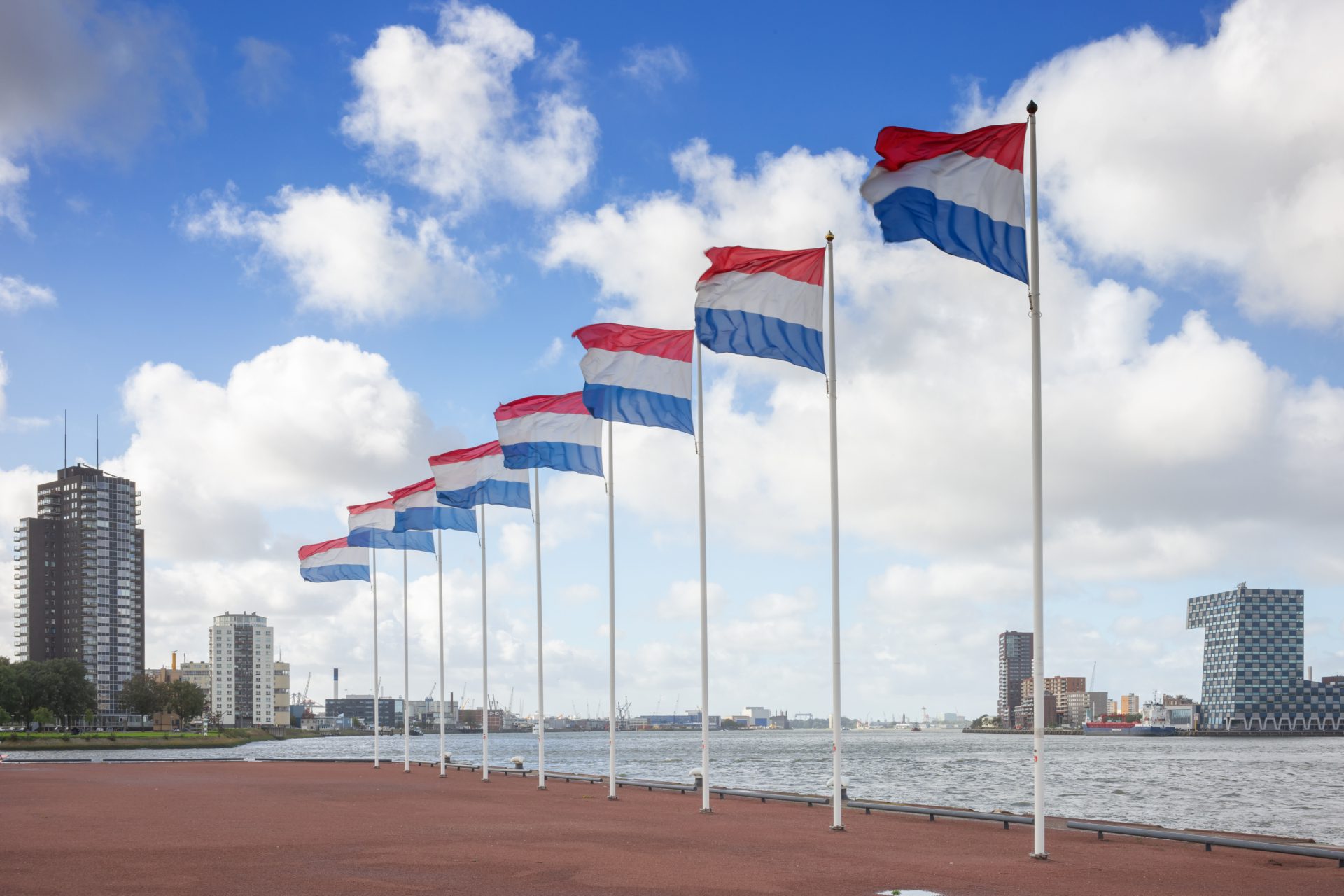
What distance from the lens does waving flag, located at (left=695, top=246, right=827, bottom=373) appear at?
Result: 26.7 metres

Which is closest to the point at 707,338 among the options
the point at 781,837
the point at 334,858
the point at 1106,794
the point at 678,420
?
the point at 678,420

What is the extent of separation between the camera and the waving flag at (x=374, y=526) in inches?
2024

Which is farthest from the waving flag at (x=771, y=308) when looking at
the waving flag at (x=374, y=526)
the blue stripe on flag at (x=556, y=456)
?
the waving flag at (x=374, y=526)

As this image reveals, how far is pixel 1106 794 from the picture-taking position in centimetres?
6269

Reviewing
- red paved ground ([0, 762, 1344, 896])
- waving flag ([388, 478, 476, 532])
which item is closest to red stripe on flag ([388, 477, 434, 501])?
waving flag ([388, 478, 476, 532])

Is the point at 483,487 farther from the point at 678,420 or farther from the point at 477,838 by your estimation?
the point at 477,838

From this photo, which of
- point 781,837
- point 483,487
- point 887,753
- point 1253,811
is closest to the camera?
point 781,837

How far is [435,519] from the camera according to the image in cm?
4678

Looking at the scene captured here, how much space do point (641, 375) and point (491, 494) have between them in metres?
12.7

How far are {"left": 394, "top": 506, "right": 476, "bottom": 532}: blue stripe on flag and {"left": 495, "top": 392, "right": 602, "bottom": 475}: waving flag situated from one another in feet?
31.3

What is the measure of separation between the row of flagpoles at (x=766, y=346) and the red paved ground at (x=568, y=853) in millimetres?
1653

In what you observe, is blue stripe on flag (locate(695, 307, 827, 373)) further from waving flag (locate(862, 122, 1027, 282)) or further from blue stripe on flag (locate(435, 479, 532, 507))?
blue stripe on flag (locate(435, 479, 532, 507))

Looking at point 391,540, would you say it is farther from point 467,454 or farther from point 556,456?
point 556,456

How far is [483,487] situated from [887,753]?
384ft
